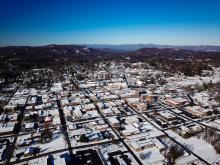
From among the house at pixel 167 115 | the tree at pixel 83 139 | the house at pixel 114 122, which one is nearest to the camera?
the tree at pixel 83 139

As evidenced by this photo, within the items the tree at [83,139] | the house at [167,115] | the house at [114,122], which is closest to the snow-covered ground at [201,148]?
the house at [167,115]

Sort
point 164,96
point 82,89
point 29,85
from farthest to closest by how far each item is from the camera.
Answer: point 29,85, point 82,89, point 164,96

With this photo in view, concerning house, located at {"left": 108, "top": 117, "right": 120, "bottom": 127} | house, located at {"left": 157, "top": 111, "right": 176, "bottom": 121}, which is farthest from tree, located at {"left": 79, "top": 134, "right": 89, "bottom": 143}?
house, located at {"left": 157, "top": 111, "right": 176, "bottom": 121}

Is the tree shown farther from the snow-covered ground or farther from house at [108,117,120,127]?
the snow-covered ground

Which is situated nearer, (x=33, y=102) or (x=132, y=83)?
(x=33, y=102)

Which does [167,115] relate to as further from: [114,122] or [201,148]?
[201,148]

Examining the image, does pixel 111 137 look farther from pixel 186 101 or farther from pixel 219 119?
pixel 186 101

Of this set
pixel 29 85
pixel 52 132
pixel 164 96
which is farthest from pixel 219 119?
pixel 29 85

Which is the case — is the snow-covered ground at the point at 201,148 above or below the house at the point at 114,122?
below

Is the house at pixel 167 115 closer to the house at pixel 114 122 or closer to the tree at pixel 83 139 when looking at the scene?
the house at pixel 114 122

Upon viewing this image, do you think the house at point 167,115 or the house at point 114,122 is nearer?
the house at point 114,122

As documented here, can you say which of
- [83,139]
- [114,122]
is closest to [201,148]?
[114,122]
